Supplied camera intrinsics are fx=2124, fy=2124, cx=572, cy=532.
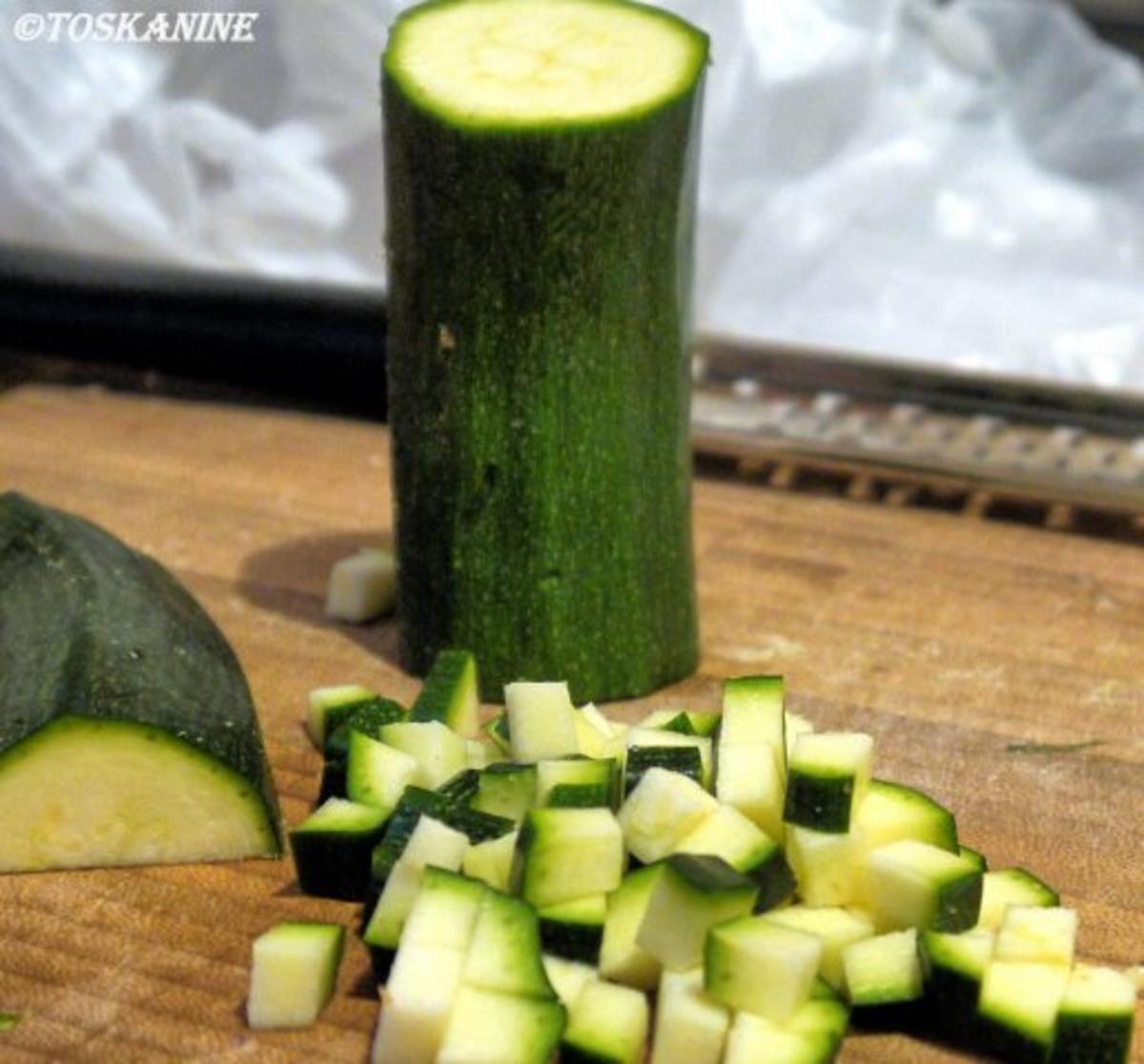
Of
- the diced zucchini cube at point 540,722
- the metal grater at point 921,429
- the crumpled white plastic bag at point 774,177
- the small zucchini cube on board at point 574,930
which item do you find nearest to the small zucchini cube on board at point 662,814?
the small zucchini cube on board at point 574,930

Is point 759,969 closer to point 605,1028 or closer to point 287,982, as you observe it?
point 605,1028

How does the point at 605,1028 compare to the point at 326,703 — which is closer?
the point at 605,1028

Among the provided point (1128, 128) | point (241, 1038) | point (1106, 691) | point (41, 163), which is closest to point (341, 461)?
point (41, 163)

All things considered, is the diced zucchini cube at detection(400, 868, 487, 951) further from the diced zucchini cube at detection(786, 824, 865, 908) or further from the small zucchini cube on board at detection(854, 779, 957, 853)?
the small zucchini cube on board at detection(854, 779, 957, 853)

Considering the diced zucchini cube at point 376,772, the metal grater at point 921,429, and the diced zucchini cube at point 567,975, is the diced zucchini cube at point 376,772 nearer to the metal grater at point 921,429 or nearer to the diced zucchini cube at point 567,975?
the diced zucchini cube at point 567,975

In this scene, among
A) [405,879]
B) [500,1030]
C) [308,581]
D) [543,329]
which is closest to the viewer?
[500,1030]

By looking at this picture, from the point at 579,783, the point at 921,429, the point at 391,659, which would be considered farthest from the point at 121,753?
the point at 921,429
